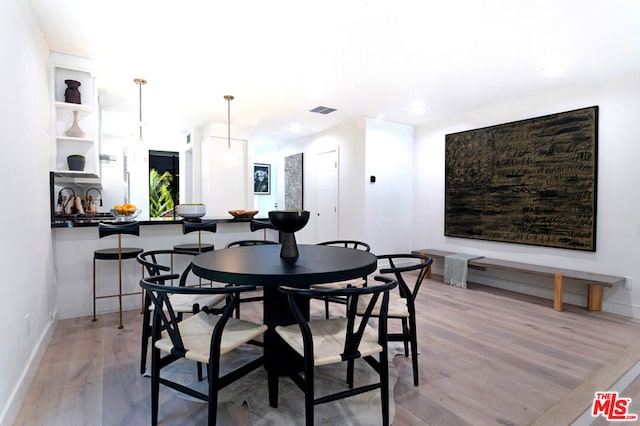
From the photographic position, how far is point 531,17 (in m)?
2.53

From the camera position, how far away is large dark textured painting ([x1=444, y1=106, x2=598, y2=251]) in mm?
3871

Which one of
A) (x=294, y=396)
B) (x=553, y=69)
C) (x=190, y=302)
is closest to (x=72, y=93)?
(x=190, y=302)

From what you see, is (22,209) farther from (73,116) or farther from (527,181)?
(527,181)

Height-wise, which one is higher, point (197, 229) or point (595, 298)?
point (197, 229)

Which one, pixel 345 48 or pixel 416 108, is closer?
pixel 345 48

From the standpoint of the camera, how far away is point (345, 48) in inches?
120

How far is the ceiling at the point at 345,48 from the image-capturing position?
2.46 m

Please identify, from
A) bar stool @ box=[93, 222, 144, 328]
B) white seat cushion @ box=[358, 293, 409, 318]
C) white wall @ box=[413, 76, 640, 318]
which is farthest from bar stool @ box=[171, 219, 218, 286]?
white wall @ box=[413, 76, 640, 318]

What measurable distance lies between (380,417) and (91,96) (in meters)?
3.98

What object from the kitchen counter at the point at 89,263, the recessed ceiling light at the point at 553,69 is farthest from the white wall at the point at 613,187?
the kitchen counter at the point at 89,263

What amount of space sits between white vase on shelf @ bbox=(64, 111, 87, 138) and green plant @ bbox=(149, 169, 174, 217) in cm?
467

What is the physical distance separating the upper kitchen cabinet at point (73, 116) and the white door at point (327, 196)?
3.66 meters

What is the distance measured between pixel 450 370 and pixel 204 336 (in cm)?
166

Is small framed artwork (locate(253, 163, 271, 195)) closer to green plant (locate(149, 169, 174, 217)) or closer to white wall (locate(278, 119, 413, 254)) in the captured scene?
green plant (locate(149, 169, 174, 217))
